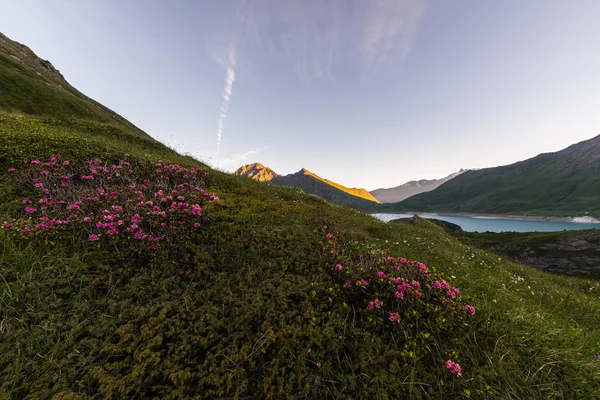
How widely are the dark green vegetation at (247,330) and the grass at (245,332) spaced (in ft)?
0.07

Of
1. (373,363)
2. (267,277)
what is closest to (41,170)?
(267,277)

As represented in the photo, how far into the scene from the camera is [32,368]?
3.11 m

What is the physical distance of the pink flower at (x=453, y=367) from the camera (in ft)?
11.3

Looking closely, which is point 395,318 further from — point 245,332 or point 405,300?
point 245,332

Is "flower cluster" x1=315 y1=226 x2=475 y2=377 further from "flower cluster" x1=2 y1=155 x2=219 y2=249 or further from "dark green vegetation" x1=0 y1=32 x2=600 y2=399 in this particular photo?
"flower cluster" x1=2 y1=155 x2=219 y2=249

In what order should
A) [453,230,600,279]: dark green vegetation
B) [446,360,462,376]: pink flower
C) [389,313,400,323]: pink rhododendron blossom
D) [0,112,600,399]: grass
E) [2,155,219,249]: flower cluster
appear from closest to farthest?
[0,112,600,399]: grass
[446,360,462,376]: pink flower
[389,313,400,323]: pink rhododendron blossom
[2,155,219,249]: flower cluster
[453,230,600,279]: dark green vegetation

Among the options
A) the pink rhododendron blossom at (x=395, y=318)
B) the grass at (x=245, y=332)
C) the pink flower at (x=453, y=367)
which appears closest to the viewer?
the grass at (x=245, y=332)

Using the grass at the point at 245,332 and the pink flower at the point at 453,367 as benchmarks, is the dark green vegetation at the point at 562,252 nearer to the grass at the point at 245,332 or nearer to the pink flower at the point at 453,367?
the grass at the point at 245,332

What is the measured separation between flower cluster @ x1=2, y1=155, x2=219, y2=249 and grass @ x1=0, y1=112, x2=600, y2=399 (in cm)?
33

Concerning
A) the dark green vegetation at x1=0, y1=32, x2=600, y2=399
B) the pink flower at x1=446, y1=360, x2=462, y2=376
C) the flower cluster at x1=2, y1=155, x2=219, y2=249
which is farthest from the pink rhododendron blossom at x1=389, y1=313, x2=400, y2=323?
the flower cluster at x1=2, y1=155, x2=219, y2=249

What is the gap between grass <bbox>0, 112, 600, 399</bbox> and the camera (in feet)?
10.4

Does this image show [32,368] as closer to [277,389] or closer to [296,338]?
[277,389]

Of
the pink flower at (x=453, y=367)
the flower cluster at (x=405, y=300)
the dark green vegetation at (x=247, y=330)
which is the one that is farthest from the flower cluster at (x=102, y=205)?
the pink flower at (x=453, y=367)

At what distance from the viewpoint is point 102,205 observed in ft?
21.5
